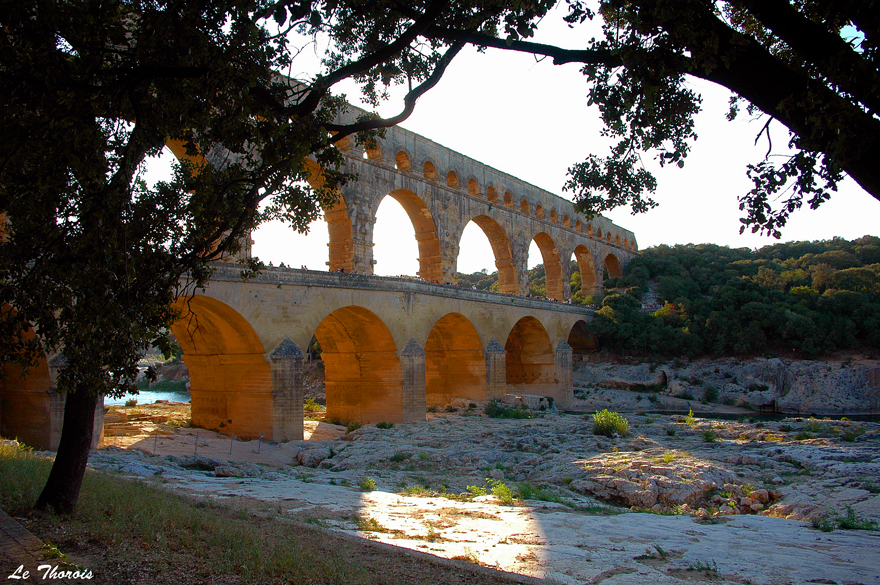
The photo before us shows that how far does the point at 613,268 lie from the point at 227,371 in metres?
37.7

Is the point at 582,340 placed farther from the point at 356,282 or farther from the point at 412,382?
the point at 356,282

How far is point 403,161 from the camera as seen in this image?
25281 mm

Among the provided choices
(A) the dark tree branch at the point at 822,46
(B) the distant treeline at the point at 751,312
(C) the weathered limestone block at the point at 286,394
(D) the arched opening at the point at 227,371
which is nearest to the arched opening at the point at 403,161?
(C) the weathered limestone block at the point at 286,394

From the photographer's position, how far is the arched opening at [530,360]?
30453mm

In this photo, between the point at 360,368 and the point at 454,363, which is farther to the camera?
the point at 454,363

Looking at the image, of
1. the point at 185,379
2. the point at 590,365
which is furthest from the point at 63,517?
the point at 185,379

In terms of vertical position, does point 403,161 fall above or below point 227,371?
above

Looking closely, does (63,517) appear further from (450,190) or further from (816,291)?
(816,291)

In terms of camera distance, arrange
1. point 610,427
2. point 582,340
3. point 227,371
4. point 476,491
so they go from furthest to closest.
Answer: point 582,340 → point 610,427 → point 227,371 → point 476,491

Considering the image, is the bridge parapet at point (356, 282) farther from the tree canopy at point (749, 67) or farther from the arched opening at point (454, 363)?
the tree canopy at point (749, 67)

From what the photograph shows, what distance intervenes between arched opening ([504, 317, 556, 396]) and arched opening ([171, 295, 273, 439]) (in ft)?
52.9

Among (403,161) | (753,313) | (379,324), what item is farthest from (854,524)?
(753,313)

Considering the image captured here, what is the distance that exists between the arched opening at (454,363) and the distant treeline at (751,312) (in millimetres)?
13163

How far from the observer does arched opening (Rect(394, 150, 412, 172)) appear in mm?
25172
